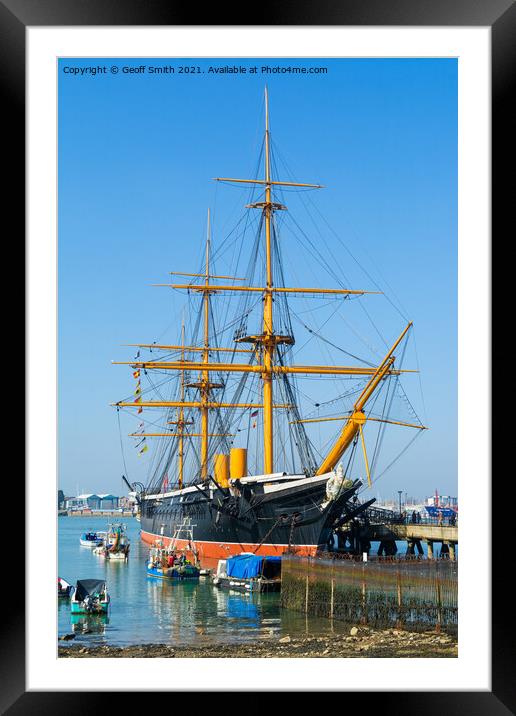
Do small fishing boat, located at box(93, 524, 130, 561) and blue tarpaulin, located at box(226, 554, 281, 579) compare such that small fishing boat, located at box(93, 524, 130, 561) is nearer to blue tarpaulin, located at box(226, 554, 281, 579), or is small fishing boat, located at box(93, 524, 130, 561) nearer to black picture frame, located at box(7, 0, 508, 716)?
blue tarpaulin, located at box(226, 554, 281, 579)

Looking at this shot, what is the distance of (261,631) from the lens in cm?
2602

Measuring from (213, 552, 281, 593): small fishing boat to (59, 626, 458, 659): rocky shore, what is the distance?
427 inches

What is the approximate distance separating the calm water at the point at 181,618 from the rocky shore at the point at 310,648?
1354 mm

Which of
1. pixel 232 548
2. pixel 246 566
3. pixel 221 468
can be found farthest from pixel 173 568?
pixel 221 468

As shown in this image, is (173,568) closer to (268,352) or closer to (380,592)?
(268,352)

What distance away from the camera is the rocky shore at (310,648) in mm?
20344

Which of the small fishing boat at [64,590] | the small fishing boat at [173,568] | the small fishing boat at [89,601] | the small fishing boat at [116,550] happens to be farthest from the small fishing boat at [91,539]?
the small fishing boat at [89,601]

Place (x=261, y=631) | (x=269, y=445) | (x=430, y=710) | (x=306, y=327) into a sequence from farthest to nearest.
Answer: (x=269, y=445) < (x=306, y=327) < (x=261, y=631) < (x=430, y=710)

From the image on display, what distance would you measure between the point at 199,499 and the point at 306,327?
1333 centimetres

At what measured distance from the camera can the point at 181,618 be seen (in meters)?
29.1

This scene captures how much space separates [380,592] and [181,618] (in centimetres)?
646

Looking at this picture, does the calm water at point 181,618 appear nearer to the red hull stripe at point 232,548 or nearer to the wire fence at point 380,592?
the wire fence at point 380,592
